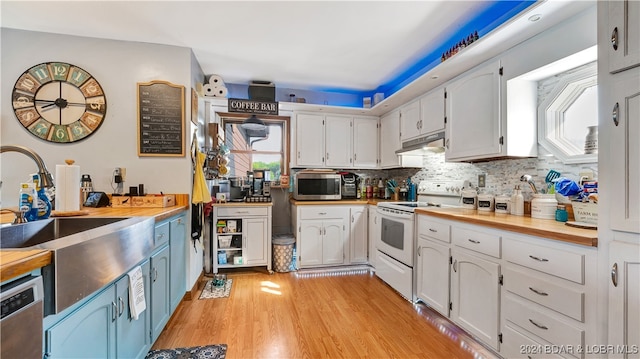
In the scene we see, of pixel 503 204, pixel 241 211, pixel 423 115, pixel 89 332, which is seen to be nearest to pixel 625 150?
pixel 503 204

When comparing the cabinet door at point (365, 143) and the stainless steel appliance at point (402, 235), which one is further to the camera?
the cabinet door at point (365, 143)

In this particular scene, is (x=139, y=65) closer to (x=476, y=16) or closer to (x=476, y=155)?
(x=476, y=16)

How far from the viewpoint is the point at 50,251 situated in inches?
30.4

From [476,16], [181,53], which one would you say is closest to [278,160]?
[181,53]

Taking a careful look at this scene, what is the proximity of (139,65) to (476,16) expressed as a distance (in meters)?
2.93

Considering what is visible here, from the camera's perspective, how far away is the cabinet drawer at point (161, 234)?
67.4 inches

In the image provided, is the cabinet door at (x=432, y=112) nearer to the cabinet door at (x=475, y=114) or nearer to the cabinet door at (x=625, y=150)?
the cabinet door at (x=475, y=114)

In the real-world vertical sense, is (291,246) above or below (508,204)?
below

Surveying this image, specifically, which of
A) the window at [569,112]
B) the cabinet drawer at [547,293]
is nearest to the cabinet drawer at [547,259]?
the cabinet drawer at [547,293]

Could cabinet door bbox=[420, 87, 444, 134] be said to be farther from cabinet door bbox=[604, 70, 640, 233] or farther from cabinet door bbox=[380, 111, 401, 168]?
cabinet door bbox=[604, 70, 640, 233]

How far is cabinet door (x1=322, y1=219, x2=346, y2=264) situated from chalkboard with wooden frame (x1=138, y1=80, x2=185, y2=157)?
1856mm

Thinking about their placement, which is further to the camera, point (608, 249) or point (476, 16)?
point (476, 16)

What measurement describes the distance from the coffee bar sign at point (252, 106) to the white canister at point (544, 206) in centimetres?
270

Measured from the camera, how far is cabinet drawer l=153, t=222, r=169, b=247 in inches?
67.4
